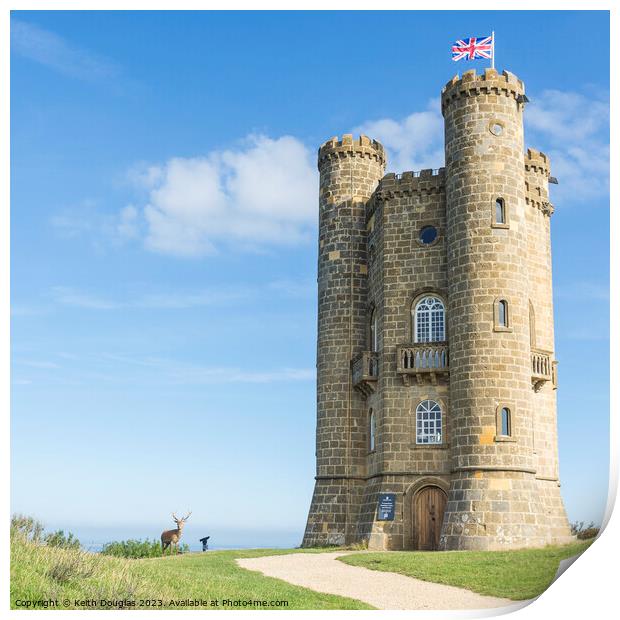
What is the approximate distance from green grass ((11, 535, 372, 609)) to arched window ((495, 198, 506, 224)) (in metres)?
17.2

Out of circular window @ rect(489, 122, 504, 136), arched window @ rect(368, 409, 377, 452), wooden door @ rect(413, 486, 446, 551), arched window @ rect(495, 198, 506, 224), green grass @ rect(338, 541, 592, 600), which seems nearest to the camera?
green grass @ rect(338, 541, 592, 600)

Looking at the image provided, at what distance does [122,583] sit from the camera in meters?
22.5

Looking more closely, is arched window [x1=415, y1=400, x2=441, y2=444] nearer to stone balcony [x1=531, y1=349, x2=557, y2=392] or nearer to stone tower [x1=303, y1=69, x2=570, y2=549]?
stone tower [x1=303, y1=69, x2=570, y2=549]

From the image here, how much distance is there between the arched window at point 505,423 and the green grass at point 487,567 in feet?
16.2

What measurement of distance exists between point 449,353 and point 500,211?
237 inches

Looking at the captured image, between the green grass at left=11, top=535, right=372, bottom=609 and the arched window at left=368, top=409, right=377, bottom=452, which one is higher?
the arched window at left=368, top=409, right=377, bottom=452

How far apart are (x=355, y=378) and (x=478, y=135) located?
12.1 metres

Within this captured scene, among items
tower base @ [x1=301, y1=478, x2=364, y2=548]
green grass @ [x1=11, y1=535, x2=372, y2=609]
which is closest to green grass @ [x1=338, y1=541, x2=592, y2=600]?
green grass @ [x1=11, y1=535, x2=372, y2=609]

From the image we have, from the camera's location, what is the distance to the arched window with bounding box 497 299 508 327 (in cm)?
3641

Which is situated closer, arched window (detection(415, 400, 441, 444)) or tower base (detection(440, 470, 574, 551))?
tower base (detection(440, 470, 574, 551))

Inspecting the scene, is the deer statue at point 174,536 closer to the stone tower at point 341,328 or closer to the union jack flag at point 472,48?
the stone tower at point 341,328

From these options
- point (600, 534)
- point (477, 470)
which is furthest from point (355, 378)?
point (600, 534)
